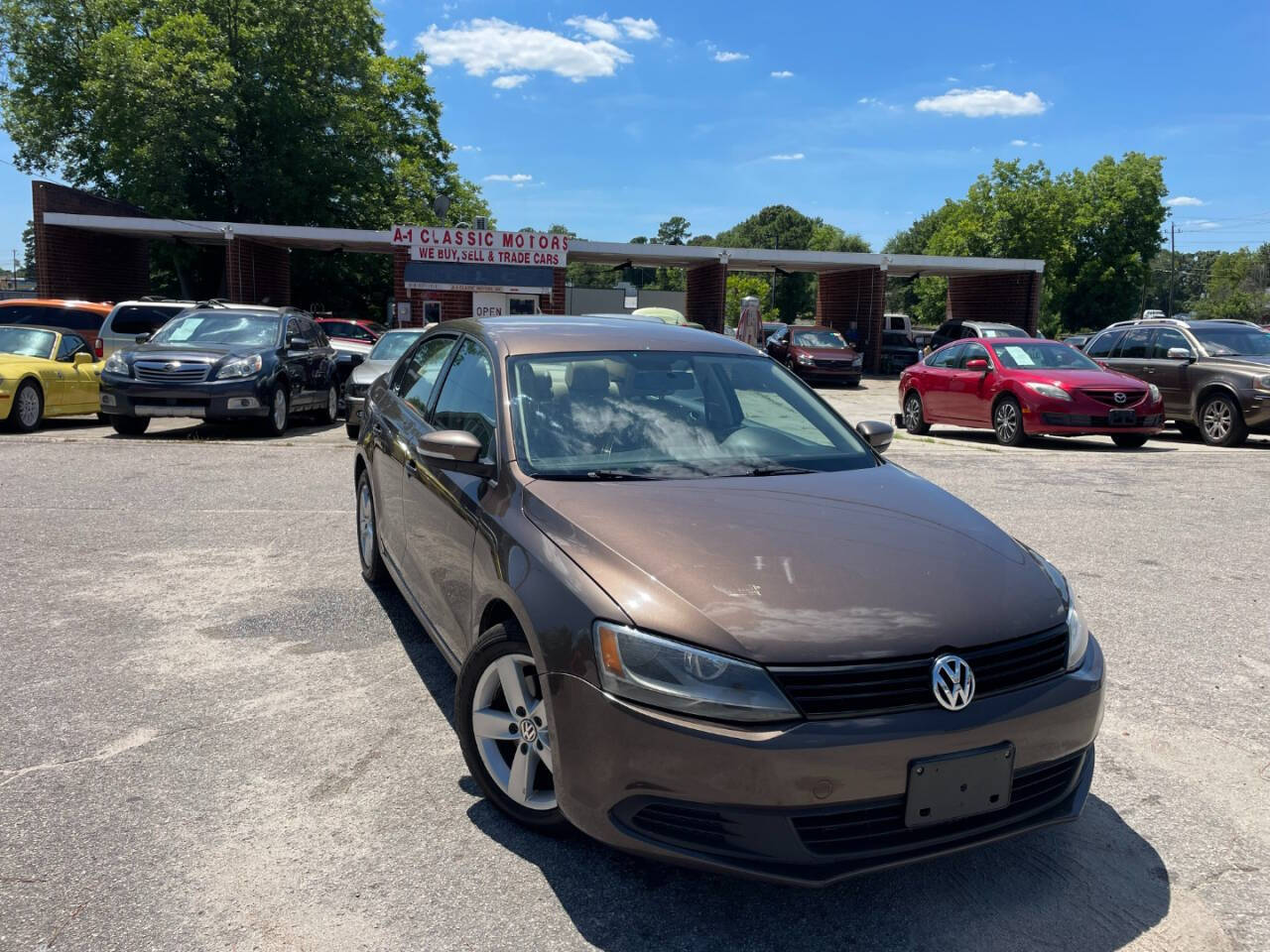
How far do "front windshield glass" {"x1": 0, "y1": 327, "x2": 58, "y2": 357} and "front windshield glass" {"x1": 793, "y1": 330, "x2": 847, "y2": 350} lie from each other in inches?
761

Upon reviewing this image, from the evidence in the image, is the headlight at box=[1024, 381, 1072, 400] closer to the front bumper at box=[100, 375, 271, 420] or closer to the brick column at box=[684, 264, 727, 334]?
the front bumper at box=[100, 375, 271, 420]

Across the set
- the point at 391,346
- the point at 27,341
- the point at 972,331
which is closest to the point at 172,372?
the point at 27,341

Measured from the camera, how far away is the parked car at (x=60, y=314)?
16.3 metres

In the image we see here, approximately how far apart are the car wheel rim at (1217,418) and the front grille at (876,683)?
12870mm

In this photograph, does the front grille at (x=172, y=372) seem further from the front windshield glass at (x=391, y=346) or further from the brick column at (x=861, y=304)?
the brick column at (x=861, y=304)

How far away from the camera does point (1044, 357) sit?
13.6m

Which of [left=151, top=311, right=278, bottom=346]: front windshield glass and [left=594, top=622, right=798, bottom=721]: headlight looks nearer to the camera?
[left=594, top=622, right=798, bottom=721]: headlight

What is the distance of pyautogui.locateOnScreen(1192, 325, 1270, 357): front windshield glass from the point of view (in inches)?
541

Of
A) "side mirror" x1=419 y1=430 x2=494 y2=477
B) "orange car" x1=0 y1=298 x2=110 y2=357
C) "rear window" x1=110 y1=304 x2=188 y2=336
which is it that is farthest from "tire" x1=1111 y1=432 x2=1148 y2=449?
"orange car" x1=0 y1=298 x2=110 y2=357

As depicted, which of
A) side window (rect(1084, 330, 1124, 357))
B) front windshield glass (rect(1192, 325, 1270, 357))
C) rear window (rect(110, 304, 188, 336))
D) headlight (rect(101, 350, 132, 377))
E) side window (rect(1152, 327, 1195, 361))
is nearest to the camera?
headlight (rect(101, 350, 132, 377))

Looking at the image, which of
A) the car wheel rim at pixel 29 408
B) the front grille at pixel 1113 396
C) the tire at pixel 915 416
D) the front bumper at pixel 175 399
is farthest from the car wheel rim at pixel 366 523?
the tire at pixel 915 416

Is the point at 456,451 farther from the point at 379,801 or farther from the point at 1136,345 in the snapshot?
the point at 1136,345

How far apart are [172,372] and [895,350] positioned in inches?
1097


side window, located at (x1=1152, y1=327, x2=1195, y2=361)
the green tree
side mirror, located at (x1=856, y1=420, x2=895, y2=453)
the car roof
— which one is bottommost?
side mirror, located at (x1=856, y1=420, x2=895, y2=453)
